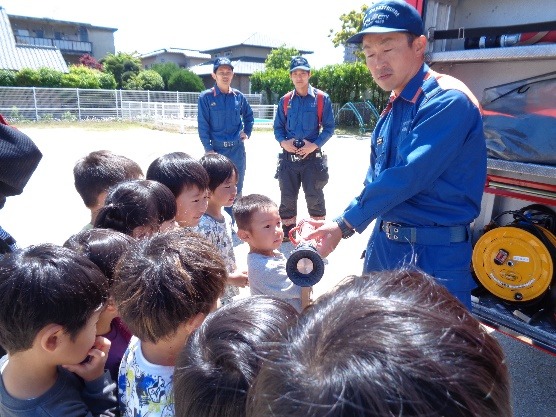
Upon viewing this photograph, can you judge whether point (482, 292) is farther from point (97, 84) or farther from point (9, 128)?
point (97, 84)

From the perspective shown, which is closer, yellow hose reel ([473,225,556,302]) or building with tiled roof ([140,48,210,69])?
yellow hose reel ([473,225,556,302])

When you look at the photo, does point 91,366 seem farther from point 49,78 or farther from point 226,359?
point 49,78

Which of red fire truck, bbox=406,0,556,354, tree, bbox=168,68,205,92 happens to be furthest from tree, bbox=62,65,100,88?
red fire truck, bbox=406,0,556,354

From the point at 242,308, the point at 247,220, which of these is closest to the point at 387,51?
the point at 247,220

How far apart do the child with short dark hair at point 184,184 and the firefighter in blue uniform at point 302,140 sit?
8.85ft

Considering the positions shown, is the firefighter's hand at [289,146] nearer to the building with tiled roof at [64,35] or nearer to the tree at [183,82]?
the tree at [183,82]

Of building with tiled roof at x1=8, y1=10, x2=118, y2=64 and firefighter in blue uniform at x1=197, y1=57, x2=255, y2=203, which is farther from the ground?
building with tiled roof at x1=8, y1=10, x2=118, y2=64

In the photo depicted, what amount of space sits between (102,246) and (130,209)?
0.37 meters

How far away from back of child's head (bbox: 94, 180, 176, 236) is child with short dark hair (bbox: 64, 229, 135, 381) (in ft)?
0.83

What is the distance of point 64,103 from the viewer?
21.0 metres

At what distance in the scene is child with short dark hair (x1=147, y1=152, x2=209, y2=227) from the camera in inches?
95.4

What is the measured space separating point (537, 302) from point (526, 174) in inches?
30.9

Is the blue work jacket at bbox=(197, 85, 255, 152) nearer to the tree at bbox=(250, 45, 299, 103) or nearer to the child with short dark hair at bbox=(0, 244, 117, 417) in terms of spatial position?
the child with short dark hair at bbox=(0, 244, 117, 417)

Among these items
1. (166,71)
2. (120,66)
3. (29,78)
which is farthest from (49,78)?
(120,66)
